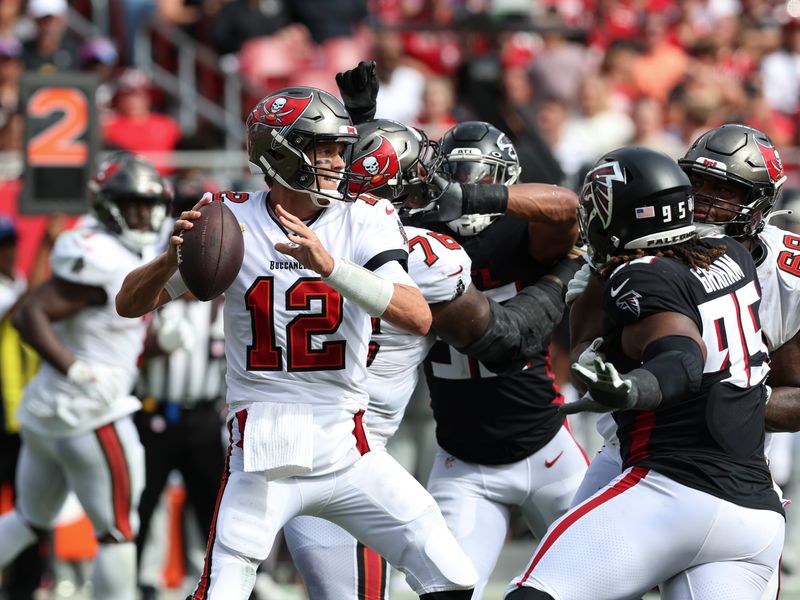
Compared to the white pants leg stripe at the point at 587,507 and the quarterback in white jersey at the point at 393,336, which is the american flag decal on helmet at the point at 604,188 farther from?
the white pants leg stripe at the point at 587,507

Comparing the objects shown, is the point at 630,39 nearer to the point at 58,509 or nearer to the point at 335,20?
the point at 335,20

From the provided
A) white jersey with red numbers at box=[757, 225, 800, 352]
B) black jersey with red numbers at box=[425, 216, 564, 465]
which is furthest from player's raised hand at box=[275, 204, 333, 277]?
white jersey with red numbers at box=[757, 225, 800, 352]

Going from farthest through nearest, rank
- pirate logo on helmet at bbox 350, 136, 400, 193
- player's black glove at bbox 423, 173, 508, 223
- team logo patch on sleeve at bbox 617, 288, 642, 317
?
player's black glove at bbox 423, 173, 508, 223 → pirate logo on helmet at bbox 350, 136, 400, 193 → team logo patch on sleeve at bbox 617, 288, 642, 317

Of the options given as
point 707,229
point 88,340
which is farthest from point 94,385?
point 707,229

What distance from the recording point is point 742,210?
4.31 meters

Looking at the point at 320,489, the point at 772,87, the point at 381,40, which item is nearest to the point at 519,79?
the point at 381,40

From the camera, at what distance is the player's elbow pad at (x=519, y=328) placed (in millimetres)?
4348

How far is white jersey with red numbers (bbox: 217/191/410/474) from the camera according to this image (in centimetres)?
389

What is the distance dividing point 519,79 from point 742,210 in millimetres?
6794

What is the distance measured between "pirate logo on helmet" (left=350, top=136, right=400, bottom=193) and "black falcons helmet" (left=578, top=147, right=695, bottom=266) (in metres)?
0.89

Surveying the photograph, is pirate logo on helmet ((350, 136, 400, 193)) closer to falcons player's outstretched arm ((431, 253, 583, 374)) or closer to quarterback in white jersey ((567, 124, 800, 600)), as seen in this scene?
falcons player's outstretched arm ((431, 253, 583, 374))

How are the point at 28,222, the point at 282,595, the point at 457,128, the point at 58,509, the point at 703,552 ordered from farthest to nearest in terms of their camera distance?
the point at 28,222
the point at 282,595
the point at 58,509
the point at 457,128
the point at 703,552

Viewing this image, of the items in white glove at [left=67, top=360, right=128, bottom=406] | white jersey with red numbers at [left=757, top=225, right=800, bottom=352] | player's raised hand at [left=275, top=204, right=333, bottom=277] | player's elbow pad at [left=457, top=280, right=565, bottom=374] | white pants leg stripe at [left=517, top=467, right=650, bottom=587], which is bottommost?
white glove at [left=67, top=360, right=128, bottom=406]

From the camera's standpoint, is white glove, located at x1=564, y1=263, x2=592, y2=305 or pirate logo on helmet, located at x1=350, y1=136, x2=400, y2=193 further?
pirate logo on helmet, located at x1=350, y1=136, x2=400, y2=193
